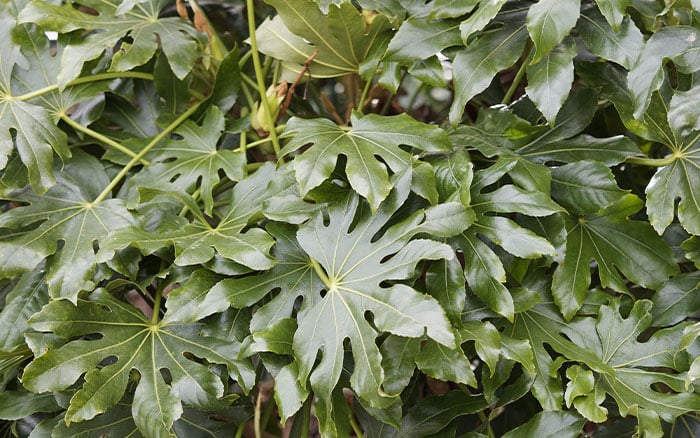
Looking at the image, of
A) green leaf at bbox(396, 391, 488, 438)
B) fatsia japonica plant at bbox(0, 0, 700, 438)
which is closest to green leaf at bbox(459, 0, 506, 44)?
fatsia japonica plant at bbox(0, 0, 700, 438)

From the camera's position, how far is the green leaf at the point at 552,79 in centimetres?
89

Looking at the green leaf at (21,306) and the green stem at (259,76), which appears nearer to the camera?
the green leaf at (21,306)

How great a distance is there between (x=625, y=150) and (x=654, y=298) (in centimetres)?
21

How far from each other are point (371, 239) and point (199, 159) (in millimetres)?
320

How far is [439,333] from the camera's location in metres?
0.76

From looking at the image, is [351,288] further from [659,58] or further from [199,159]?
[659,58]

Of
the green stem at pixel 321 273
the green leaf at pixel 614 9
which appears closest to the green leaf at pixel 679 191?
the green leaf at pixel 614 9

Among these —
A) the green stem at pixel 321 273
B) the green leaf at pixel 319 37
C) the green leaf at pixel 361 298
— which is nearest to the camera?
the green leaf at pixel 361 298

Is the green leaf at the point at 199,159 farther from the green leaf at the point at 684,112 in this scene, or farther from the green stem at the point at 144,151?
the green leaf at the point at 684,112

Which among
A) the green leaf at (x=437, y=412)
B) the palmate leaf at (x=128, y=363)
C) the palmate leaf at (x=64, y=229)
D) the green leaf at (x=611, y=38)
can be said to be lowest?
the green leaf at (x=437, y=412)

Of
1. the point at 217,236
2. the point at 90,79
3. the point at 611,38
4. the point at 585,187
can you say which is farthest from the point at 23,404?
the point at 611,38

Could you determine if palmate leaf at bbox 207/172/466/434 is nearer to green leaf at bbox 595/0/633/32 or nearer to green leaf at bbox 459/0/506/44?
green leaf at bbox 459/0/506/44

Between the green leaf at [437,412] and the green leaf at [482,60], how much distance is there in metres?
0.37

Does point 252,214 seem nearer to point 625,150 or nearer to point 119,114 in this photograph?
point 119,114
